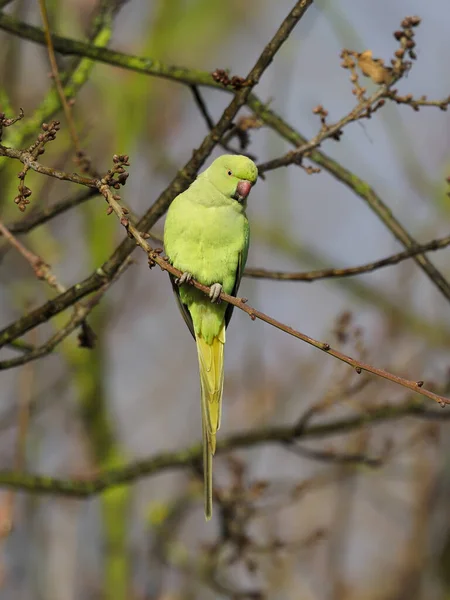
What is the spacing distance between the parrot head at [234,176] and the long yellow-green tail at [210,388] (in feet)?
1.93

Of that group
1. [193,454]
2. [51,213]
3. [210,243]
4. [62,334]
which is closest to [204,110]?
[210,243]

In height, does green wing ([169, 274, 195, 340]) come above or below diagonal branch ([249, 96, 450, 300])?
below

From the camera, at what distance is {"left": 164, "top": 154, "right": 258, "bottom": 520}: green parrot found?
2908 mm

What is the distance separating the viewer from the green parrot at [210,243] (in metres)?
2.91

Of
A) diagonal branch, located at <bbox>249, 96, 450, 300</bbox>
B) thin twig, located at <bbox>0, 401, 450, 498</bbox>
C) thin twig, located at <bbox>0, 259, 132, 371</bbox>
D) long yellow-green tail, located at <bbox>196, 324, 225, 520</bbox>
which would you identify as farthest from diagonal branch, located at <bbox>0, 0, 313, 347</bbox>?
thin twig, located at <bbox>0, 401, 450, 498</bbox>

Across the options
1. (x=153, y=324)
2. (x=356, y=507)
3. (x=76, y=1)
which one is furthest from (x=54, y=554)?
(x=76, y=1)

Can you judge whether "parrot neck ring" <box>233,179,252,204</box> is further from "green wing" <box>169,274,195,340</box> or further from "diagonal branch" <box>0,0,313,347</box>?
"green wing" <box>169,274,195,340</box>

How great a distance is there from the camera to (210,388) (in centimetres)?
312

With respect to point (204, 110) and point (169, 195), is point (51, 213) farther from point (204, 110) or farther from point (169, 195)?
point (204, 110)

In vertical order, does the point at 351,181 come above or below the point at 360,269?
above

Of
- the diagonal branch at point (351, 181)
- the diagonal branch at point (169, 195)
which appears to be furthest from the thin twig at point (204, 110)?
the diagonal branch at point (169, 195)

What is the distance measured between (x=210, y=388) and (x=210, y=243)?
0.61m

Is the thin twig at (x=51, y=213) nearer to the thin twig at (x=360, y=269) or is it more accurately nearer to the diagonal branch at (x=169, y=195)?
the diagonal branch at (x=169, y=195)

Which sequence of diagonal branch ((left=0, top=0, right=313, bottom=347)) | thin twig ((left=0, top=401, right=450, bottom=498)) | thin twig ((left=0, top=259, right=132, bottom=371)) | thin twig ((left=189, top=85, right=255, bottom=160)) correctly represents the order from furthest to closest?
1. thin twig ((left=0, top=401, right=450, bottom=498))
2. thin twig ((left=189, top=85, right=255, bottom=160))
3. thin twig ((left=0, top=259, right=132, bottom=371))
4. diagonal branch ((left=0, top=0, right=313, bottom=347))
